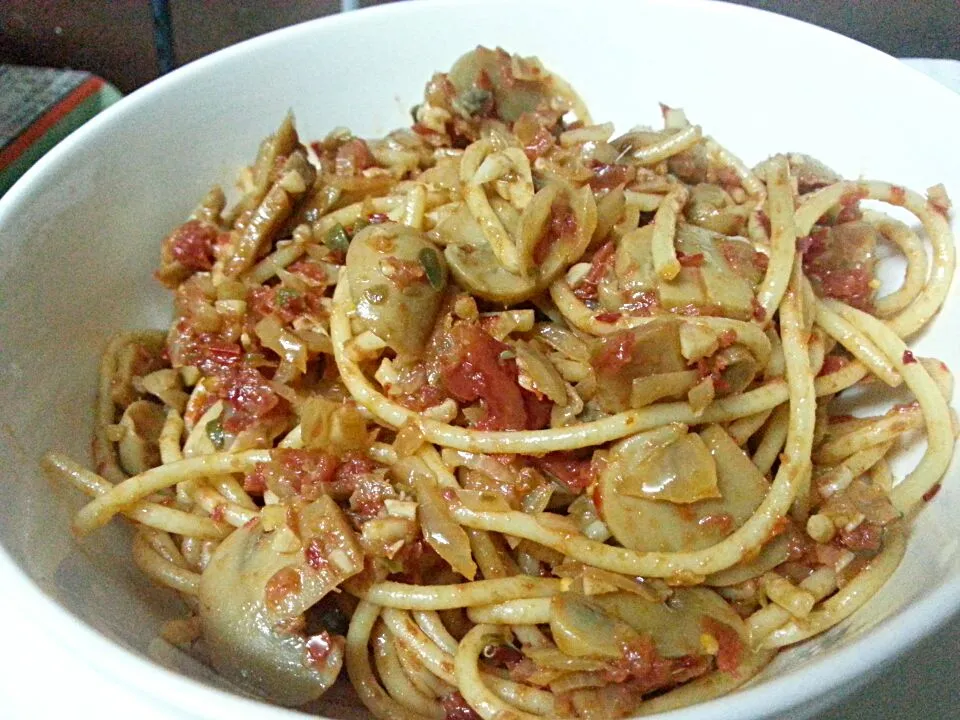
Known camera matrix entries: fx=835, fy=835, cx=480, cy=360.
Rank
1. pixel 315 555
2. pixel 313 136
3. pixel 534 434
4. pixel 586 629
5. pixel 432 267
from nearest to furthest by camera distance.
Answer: pixel 586 629 → pixel 315 555 → pixel 534 434 → pixel 432 267 → pixel 313 136

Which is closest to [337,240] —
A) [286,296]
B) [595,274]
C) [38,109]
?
[286,296]

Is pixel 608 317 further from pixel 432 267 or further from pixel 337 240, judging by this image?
pixel 337 240

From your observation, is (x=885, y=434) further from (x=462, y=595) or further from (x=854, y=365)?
(x=462, y=595)

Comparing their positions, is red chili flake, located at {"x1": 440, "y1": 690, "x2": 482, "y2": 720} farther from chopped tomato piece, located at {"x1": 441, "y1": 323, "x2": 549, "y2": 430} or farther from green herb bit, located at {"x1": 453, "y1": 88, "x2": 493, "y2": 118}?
green herb bit, located at {"x1": 453, "y1": 88, "x2": 493, "y2": 118}

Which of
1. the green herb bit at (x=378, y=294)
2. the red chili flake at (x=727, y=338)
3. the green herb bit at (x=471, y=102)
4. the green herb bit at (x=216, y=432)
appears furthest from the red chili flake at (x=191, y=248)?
the red chili flake at (x=727, y=338)

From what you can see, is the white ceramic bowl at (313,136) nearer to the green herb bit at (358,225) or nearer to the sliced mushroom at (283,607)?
the sliced mushroom at (283,607)

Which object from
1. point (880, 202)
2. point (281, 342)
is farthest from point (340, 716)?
point (880, 202)

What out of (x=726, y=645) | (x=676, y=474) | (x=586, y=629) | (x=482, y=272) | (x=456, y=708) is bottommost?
(x=456, y=708)
